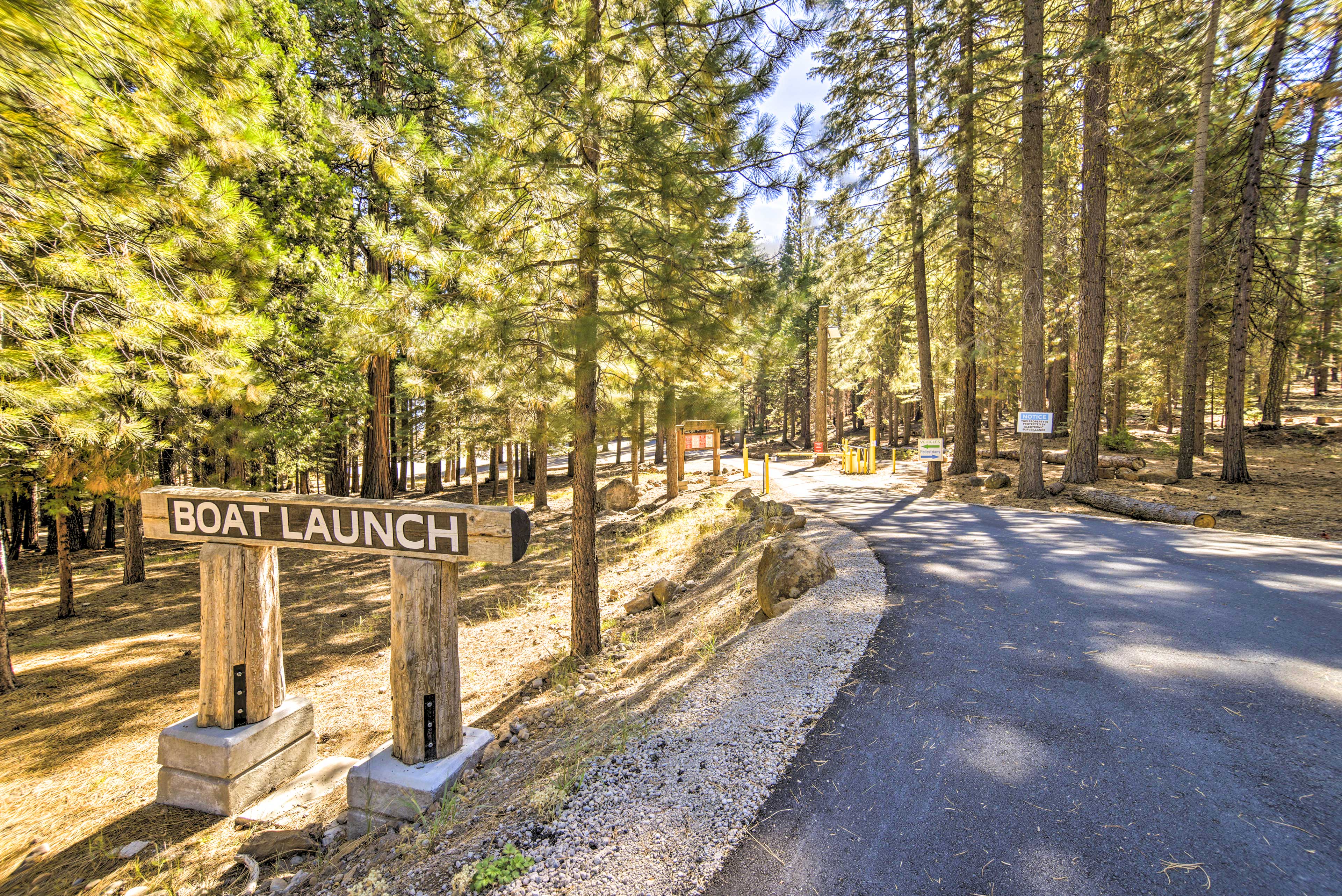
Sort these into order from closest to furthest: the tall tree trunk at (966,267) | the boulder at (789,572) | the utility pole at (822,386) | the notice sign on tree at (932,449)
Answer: the boulder at (789,572)
the tall tree trunk at (966,267)
the notice sign on tree at (932,449)
the utility pole at (822,386)

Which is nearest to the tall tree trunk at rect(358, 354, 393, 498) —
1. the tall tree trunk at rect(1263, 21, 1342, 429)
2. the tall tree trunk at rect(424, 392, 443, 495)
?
the tall tree trunk at rect(424, 392, 443, 495)

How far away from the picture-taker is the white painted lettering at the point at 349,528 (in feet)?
13.6

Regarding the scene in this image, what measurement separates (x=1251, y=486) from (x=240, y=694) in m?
17.9

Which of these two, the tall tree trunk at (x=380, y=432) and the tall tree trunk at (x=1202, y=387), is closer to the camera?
the tall tree trunk at (x=380, y=432)

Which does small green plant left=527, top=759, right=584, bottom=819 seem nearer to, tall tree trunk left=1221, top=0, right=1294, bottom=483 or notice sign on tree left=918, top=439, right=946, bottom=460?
notice sign on tree left=918, top=439, right=946, bottom=460

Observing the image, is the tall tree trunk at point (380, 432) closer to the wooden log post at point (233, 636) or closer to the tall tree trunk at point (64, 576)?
the tall tree trunk at point (64, 576)

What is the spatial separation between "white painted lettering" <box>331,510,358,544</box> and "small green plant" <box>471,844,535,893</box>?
2590 mm

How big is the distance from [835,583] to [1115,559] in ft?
12.0

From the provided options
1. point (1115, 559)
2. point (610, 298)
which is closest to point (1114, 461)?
point (1115, 559)

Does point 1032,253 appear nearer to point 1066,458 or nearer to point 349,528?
point 1066,458

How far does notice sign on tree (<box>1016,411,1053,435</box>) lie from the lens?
35.3ft

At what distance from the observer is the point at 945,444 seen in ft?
95.3

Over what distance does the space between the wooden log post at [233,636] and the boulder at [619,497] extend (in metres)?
13.2

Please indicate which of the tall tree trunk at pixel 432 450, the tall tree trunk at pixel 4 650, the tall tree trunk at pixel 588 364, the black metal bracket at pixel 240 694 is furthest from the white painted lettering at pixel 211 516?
the tall tree trunk at pixel 432 450
